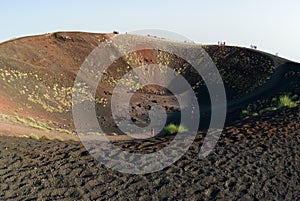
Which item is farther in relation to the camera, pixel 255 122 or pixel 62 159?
pixel 255 122

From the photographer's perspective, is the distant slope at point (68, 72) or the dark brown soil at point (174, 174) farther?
the distant slope at point (68, 72)

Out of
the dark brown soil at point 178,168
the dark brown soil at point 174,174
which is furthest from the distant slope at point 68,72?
the dark brown soil at point 174,174

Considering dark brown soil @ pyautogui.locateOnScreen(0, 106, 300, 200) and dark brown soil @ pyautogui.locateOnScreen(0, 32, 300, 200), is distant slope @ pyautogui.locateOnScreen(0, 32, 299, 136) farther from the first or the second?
dark brown soil @ pyautogui.locateOnScreen(0, 106, 300, 200)

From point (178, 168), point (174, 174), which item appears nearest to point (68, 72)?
point (178, 168)

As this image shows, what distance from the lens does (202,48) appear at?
57.3 metres

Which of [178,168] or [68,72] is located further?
[68,72]

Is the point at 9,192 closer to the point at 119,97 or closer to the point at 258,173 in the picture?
the point at 258,173

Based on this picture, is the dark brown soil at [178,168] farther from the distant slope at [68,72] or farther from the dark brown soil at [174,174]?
the distant slope at [68,72]

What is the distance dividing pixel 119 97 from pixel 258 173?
29.5 meters

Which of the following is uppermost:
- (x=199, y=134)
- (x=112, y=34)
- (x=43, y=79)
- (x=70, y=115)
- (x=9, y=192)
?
(x=112, y=34)

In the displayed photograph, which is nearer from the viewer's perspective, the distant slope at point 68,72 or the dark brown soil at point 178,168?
the dark brown soil at point 178,168

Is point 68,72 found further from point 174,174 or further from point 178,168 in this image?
point 174,174

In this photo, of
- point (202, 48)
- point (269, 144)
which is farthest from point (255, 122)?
point (202, 48)

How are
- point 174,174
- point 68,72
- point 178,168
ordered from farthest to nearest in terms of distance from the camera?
point 68,72 < point 178,168 < point 174,174
